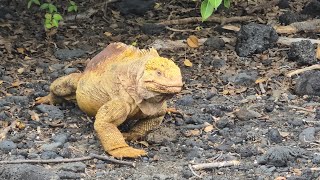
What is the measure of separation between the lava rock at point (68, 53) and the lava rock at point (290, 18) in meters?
2.84

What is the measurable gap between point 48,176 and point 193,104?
236 centimetres

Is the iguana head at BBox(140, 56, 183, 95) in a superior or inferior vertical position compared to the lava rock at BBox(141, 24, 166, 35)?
superior

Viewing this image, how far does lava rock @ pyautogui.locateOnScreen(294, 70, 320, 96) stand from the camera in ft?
26.9

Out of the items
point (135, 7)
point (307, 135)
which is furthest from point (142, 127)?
point (135, 7)

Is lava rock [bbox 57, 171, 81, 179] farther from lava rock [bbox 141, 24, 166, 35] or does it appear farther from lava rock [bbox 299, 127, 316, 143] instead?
lava rock [bbox 141, 24, 166, 35]

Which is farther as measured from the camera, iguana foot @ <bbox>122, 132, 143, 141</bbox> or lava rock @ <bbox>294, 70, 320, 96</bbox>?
lava rock @ <bbox>294, 70, 320, 96</bbox>

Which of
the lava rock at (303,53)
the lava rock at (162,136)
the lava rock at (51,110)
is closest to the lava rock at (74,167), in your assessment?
the lava rock at (162,136)

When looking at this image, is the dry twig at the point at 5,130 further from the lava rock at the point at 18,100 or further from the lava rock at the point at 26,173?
the lava rock at the point at 26,173

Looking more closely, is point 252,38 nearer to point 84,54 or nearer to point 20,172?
point 84,54

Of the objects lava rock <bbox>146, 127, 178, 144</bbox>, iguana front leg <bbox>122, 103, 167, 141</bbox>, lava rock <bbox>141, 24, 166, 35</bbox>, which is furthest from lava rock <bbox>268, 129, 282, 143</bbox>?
lava rock <bbox>141, 24, 166, 35</bbox>

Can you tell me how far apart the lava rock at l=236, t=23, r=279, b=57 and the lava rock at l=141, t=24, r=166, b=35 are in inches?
51.2

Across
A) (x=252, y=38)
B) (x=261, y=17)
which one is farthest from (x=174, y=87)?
(x=261, y=17)

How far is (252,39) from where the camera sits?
9547 mm

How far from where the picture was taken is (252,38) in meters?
9.55
